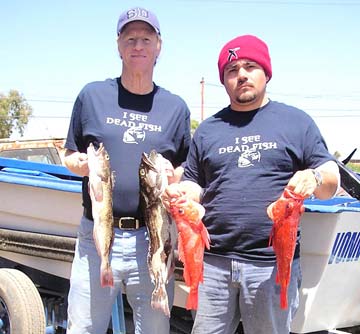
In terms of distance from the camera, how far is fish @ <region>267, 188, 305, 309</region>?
2.60 meters

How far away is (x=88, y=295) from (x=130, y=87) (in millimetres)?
1184

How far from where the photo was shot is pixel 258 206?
2.80 m

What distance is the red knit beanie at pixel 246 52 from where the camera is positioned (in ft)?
9.59

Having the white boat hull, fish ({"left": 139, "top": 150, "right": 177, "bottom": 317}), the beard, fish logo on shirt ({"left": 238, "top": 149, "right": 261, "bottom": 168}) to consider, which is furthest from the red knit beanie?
the white boat hull

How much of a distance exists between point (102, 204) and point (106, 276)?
1.25 feet

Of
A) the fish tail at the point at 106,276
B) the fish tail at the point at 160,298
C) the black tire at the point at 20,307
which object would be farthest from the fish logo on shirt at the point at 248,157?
A: the black tire at the point at 20,307

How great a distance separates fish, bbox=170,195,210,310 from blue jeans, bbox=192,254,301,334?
10 centimetres

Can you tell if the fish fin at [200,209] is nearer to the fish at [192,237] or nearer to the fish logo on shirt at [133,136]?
the fish at [192,237]

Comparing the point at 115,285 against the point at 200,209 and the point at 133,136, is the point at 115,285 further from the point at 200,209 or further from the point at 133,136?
the point at 133,136

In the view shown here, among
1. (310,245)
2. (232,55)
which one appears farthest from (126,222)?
(310,245)

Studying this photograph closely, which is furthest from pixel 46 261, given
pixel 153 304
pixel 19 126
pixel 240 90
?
pixel 19 126

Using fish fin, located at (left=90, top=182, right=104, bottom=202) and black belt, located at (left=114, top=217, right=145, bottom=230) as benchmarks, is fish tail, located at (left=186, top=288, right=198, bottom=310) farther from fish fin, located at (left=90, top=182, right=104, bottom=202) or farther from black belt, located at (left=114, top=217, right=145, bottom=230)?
fish fin, located at (left=90, top=182, right=104, bottom=202)

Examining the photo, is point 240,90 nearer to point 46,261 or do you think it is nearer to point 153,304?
point 153,304

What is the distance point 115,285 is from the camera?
3074mm
